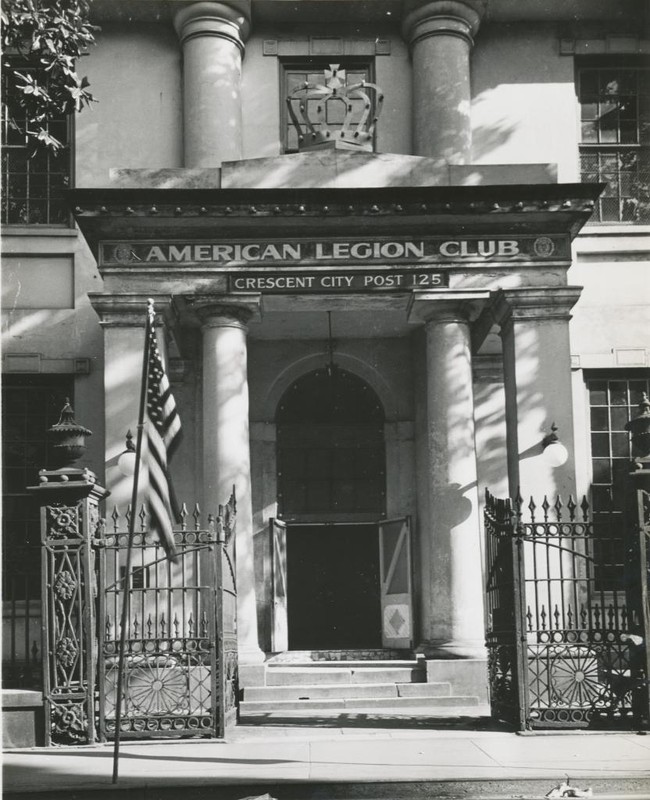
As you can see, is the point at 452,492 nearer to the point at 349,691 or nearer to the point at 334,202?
the point at 349,691

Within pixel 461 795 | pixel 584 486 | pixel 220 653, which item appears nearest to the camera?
pixel 461 795

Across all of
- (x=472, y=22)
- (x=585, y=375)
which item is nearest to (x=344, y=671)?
(x=585, y=375)

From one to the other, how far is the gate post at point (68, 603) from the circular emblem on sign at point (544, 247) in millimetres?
7034

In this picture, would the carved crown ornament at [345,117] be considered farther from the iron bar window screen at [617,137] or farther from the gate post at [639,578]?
the gate post at [639,578]

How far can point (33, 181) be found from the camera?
64.4ft

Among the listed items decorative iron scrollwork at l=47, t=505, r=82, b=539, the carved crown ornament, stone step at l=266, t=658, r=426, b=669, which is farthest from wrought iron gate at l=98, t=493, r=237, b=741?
the carved crown ornament

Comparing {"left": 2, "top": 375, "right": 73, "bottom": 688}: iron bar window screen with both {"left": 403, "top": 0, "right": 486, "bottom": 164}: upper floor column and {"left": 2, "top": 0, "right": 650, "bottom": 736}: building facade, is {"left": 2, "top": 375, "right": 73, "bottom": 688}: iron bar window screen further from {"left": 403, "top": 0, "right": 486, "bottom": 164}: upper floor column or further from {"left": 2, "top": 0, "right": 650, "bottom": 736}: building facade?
{"left": 403, "top": 0, "right": 486, "bottom": 164}: upper floor column

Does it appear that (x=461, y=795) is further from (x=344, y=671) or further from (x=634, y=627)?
(x=344, y=671)

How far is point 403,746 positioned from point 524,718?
65.0 inches

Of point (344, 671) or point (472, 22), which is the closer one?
point (344, 671)

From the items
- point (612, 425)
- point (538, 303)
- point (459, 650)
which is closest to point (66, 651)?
point (459, 650)

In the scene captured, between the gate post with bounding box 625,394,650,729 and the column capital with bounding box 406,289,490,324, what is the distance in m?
3.82

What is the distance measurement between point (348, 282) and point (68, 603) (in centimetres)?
609

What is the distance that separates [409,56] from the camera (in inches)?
792
